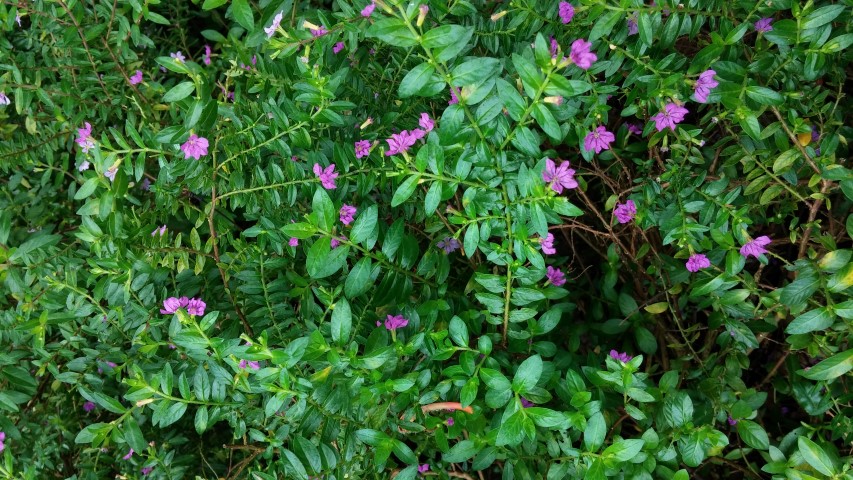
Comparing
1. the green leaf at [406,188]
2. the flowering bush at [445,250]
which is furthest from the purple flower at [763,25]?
the green leaf at [406,188]

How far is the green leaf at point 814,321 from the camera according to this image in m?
1.37

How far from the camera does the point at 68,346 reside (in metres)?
1.82

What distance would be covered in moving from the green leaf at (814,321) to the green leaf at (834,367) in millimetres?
72

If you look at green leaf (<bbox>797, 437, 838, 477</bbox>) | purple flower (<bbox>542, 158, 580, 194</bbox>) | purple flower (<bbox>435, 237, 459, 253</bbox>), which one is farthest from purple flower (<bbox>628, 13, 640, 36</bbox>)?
green leaf (<bbox>797, 437, 838, 477</bbox>)

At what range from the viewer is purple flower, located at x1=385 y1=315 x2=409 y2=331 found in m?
1.55

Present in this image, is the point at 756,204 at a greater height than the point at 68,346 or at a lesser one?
greater

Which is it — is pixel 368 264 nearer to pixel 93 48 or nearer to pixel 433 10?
pixel 433 10

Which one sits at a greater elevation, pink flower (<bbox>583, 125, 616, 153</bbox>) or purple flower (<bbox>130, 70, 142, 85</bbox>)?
pink flower (<bbox>583, 125, 616, 153</bbox>)

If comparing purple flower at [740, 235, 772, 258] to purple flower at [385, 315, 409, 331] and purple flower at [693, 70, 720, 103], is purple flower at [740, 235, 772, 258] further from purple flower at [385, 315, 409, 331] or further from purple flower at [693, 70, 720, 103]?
purple flower at [385, 315, 409, 331]

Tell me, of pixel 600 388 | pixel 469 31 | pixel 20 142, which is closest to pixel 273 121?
pixel 469 31

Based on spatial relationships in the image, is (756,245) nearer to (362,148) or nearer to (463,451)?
(463,451)

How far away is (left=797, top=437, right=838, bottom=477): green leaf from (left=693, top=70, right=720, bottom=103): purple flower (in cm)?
75

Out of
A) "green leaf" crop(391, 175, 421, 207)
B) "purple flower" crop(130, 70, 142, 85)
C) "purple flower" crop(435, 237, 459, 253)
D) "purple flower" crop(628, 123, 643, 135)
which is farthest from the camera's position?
"purple flower" crop(130, 70, 142, 85)

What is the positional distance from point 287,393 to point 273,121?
62 centimetres
